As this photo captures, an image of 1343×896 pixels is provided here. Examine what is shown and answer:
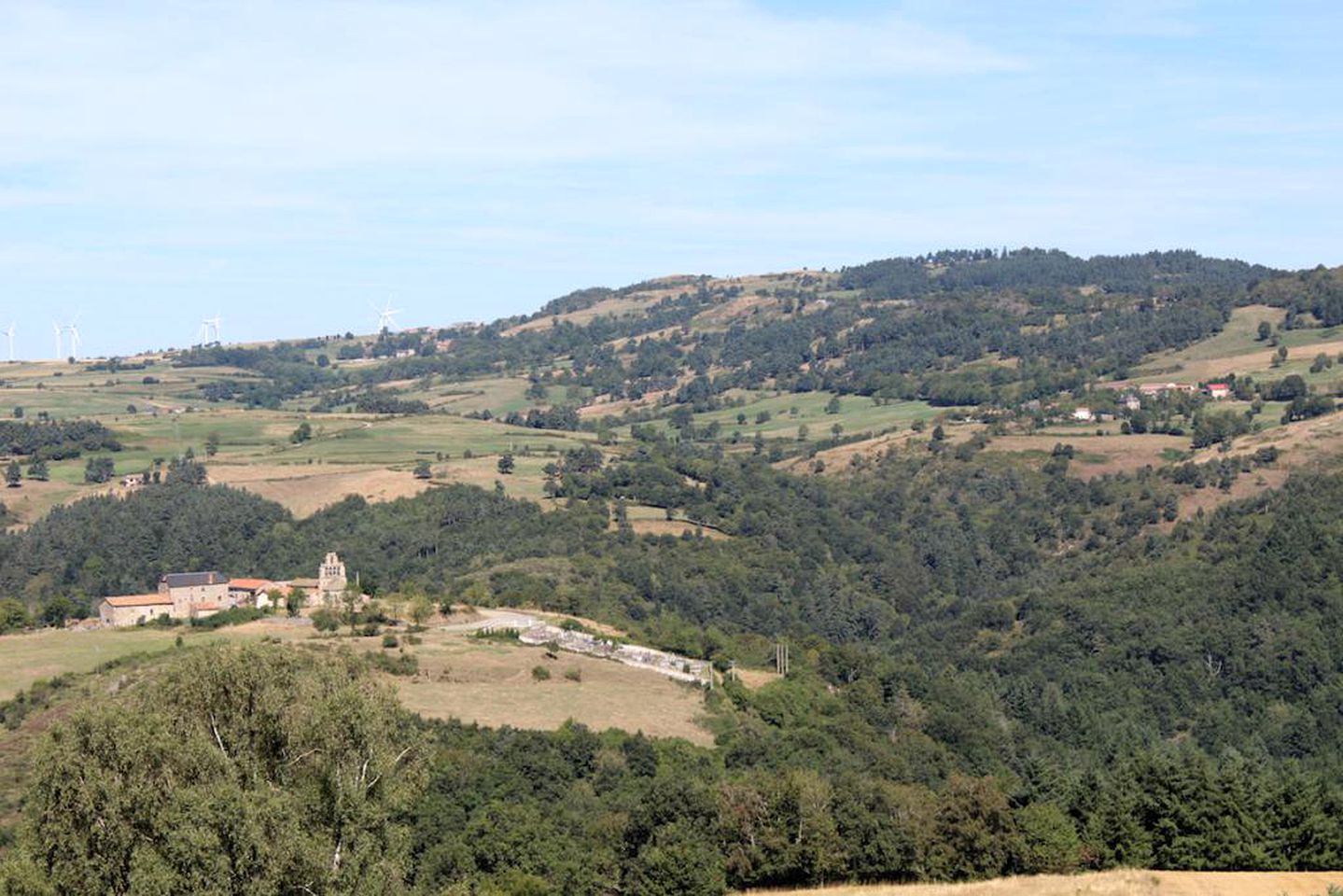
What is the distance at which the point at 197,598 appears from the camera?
425ft

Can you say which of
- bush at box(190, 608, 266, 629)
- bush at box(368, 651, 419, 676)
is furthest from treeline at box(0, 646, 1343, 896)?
bush at box(190, 608, 266, 629)

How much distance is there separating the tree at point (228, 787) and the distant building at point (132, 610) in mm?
85357

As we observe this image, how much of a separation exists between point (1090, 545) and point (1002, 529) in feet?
44.7

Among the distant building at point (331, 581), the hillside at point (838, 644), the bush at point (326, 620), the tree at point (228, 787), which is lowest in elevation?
the hillside at point (838, 644)

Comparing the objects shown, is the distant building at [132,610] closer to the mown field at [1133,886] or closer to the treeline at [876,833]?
the treeline at [876,833]

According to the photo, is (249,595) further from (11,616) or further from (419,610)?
(419,610)

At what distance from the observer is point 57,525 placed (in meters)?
172

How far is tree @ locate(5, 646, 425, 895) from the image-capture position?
37875mm

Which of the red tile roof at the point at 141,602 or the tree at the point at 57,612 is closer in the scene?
the red tile roof at the point at 141,602

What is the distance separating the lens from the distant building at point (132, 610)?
411ft

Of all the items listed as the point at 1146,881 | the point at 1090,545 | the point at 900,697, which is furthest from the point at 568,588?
the point at 1146,881

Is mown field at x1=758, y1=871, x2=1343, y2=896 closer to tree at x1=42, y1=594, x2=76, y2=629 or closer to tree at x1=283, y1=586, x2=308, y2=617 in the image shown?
tree at x1=283, y1=586, x2=308, y2=617

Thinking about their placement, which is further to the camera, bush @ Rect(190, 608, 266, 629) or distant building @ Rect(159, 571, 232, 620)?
distant building @ Rect(159, 571, 232, 620)

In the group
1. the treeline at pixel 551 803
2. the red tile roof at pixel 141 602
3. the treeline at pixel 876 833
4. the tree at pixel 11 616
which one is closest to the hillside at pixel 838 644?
the treeline at pixel 876 833
